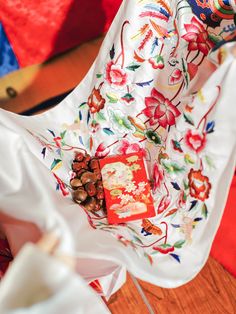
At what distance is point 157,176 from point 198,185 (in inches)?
6.8

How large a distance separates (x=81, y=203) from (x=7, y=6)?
80 centimetres

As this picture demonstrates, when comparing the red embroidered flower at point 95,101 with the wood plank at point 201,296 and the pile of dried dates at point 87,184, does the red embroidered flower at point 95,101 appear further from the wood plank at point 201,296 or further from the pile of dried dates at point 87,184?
the wood plank at point 201,296

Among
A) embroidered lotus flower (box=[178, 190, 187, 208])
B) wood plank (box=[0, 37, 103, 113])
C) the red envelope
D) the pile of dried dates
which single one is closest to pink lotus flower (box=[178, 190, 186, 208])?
embroidered lotus flower (box=[178, 190, 187, 208])

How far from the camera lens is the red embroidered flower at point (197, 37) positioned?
2.43 ft

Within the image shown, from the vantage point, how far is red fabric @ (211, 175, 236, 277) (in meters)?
1.12

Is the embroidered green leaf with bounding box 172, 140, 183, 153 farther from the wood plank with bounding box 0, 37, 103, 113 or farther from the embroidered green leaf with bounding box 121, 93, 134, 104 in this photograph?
the wood plank with bounding box 0, 37, 103, 113

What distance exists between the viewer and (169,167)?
79 cm

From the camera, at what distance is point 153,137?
0.91 meters

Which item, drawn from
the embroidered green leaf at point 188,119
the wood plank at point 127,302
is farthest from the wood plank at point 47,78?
the embroidered green leaf at point 188,119

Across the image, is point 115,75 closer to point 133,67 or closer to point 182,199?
point 133,67

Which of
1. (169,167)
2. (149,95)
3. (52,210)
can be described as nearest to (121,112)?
(149,95)

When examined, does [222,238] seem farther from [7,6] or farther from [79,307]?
[7,6]

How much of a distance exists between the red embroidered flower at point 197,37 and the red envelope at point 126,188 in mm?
306

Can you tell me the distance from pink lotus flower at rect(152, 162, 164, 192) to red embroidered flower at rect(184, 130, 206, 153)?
137 mm
